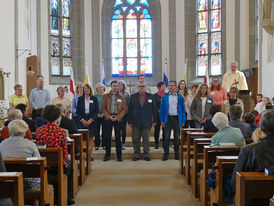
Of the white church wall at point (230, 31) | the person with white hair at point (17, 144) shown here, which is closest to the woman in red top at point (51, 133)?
the person with white hair at point (17, 144)

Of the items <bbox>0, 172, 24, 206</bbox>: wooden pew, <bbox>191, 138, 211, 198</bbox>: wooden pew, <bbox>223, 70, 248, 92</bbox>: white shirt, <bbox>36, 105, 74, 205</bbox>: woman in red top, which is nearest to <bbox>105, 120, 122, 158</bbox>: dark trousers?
<bbox>191, 138, 211, 198</bbox>: wooden pew

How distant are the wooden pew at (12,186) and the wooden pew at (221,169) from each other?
1.77 m

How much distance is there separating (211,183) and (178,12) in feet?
43.4

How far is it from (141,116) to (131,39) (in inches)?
393

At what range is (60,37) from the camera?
1664cm

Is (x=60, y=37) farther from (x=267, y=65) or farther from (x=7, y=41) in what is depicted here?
(x=267, y=65)

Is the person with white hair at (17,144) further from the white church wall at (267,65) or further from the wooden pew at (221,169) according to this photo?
the white church wall at (267,65)

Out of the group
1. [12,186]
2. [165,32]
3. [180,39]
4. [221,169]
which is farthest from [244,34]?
[12,186]

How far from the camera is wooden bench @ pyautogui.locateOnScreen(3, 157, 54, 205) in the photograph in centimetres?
379

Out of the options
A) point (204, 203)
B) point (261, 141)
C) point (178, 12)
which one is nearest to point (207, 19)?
point (178, 12)

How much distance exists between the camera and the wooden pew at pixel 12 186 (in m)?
2.95

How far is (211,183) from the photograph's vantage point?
14.0 feet

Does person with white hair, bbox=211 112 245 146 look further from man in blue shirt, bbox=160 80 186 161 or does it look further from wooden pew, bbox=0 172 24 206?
man in blue shirt, bbox=160 80 186 161

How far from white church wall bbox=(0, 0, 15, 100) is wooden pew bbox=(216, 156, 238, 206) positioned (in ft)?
27.1
